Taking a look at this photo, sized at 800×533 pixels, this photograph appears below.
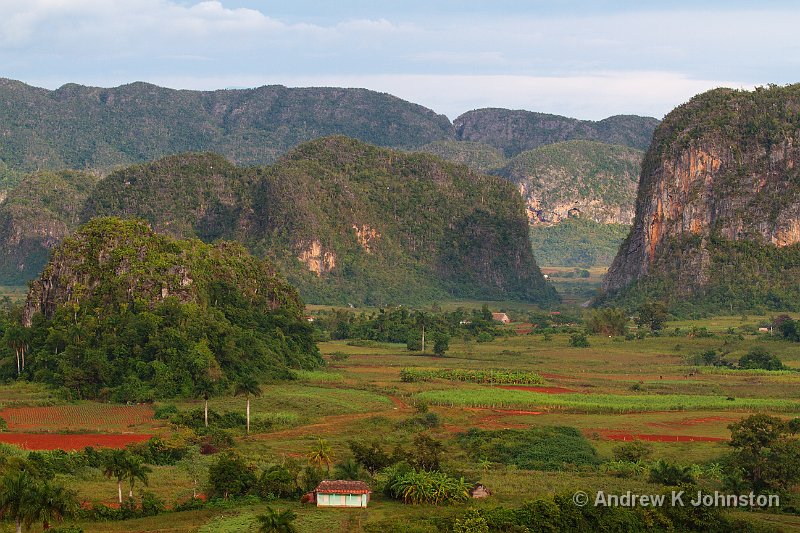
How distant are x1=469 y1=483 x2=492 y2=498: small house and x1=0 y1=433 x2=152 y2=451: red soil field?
1980 cm


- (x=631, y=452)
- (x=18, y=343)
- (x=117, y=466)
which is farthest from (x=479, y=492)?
(x=18, y=343)

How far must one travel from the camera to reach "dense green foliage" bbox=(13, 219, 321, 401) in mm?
78438

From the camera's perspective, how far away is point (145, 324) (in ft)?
270

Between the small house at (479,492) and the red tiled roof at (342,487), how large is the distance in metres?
4.30

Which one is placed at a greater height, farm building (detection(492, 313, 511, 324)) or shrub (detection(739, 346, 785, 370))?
shrub (detection(739, 346, 785, 370))

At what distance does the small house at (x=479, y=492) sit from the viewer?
47.2 metres

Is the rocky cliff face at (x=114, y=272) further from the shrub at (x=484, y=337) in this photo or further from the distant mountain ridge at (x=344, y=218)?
the distant mountain ridge at (x=344, y=218)

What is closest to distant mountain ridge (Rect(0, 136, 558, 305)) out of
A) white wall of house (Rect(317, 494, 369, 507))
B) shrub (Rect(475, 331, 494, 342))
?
shrub (Rect(475, 331, 494, 342))

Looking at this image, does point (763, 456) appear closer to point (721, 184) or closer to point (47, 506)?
point (47, 506)

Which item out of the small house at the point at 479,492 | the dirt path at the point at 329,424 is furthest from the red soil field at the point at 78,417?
the small house at the point at 479,492

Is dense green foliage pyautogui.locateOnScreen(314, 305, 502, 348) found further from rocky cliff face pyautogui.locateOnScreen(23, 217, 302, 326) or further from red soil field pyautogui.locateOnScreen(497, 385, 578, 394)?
red soil field pyautogui.locateOnScreen(497, 385, 578, 394)

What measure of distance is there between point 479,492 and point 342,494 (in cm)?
565

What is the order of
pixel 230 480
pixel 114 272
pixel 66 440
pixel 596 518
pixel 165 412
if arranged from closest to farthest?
pixel 596 518 < pixel 230 480 < pixel 66 440 < pixel 165 412 < pixel 114 272

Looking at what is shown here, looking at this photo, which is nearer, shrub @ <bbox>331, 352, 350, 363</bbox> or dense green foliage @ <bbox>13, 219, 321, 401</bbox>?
dense green foliage @ <bbox>13, 219, 321, 401</bbox>
